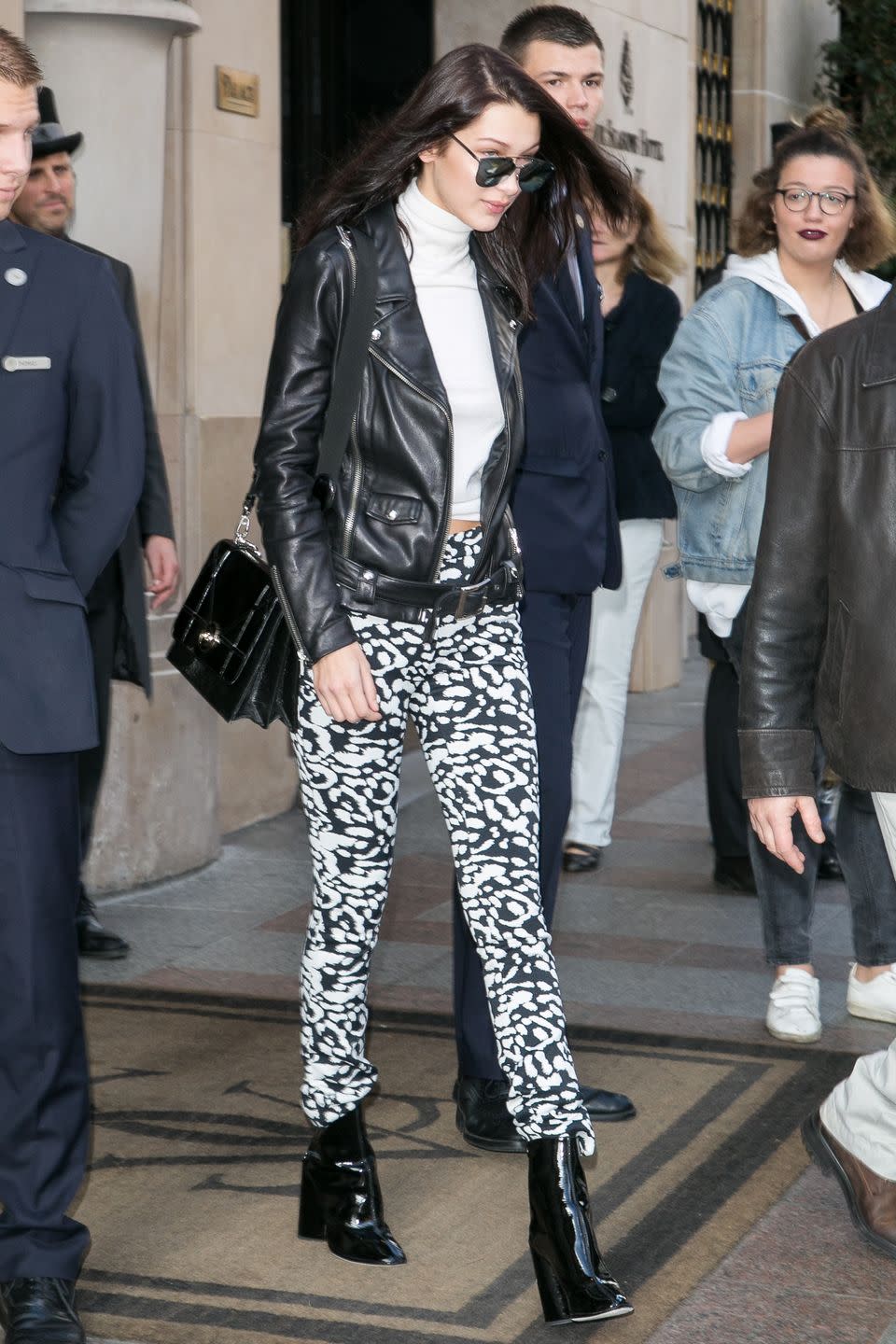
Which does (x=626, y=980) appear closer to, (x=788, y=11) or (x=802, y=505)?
(x=802, y=505)

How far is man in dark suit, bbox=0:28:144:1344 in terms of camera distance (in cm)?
332

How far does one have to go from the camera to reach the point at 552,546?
430 centimetres

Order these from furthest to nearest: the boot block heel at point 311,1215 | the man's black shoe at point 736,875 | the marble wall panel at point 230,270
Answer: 1. the marble wall panel at point 230,270
2. the man's black shoe at point 736,875
3. the boot block heel at point 311,1215

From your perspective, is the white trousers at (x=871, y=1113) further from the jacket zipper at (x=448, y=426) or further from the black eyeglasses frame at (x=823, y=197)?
the black eyeglasses frame at (x=823, y=197)

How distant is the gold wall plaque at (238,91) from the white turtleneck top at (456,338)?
3.44 m

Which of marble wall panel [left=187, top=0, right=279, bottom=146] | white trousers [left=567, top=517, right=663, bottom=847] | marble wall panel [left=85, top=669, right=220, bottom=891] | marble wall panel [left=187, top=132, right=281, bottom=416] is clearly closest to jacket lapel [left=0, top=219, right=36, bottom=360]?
marble wall panel [left=85, top=669, right=220, bottom=891]

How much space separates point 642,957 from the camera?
5.79 m

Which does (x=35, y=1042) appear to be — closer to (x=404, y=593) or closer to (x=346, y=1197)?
(x=346, y=1197)

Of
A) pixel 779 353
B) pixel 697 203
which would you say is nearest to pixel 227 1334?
pixel 779 353

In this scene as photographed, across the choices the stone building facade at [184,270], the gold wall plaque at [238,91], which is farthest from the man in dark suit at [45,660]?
the gold wall plaque at [238,91]

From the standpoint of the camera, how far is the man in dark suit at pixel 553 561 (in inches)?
168

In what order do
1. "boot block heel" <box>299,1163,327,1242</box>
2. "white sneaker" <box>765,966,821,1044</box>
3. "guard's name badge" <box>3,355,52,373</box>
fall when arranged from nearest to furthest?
1. "guard's name badge" <box>3,355,52,373</box>
2. "boot block heel" <box>299,1163,327,1242</box>
3. "white sneaker" <box>765,966,821,1044</box>

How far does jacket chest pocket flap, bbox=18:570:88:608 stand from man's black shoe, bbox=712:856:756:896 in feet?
11.7

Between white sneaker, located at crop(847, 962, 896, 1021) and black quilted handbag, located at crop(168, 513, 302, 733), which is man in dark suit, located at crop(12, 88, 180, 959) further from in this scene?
white sneaker, located at crop(847, 962, 896, 1021)
